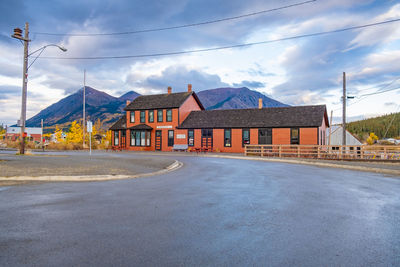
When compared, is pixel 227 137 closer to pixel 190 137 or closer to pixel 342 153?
pixel 190 137

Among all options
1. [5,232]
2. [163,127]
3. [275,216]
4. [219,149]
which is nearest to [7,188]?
[5,232]

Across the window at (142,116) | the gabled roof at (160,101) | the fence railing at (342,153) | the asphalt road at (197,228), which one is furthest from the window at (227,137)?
the asphalt road at (197,228)

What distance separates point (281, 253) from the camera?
4098 mm

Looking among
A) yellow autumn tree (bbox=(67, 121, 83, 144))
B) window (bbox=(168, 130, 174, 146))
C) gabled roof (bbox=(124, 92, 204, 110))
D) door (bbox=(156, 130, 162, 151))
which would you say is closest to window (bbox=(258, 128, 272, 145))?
gabled roof (bbox=(124, 92, 204, 110))

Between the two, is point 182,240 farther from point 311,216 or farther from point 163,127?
point 163,127

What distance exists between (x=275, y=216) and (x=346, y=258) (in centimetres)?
223

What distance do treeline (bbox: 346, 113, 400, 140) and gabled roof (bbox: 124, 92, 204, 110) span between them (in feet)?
393

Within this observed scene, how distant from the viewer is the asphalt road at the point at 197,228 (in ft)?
12.9

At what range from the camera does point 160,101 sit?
44000mm

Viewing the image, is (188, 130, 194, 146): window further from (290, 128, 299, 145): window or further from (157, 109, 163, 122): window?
(290, 128, 299, 145): window

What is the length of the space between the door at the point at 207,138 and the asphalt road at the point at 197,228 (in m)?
29.7

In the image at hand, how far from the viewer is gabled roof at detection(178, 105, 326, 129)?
34469mm

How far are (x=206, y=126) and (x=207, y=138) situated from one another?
1625mm

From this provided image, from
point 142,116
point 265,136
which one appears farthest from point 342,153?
point 142,116
